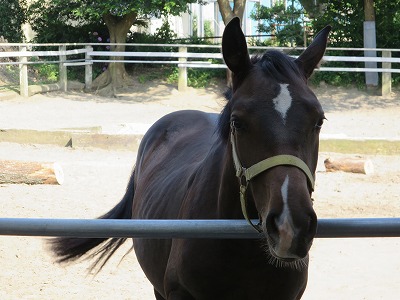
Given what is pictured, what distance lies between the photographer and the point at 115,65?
20516mm

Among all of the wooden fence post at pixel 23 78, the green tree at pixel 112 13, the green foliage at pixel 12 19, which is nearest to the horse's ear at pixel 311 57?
the wooden fence post at pixel 23 78

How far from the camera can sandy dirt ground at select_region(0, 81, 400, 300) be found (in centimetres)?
577

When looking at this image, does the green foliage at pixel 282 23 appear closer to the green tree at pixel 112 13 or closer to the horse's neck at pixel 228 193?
the green tree at pixel 112 13

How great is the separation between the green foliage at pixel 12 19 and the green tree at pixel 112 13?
22.4 inches

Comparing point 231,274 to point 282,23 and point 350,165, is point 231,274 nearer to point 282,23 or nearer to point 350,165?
point 350,165

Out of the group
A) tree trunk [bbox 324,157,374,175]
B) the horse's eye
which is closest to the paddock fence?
tree trunk [bbox 324,157,374,175]

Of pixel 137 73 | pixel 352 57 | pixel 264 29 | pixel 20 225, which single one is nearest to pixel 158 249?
pixel 20 225

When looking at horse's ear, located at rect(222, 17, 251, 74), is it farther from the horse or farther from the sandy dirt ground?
the sandy dirt ground

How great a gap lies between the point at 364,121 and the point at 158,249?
42.3ft

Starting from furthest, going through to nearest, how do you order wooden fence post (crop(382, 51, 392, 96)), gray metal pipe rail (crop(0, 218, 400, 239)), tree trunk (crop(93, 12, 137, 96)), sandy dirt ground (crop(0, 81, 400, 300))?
tree trunk (crop(93, 12, 137, 96)) < wooden fence post (crop(382, 51, 392, 96)) < sandy dirt ground (crop(0, 81, 400, 300)) < gray metal pipe rail (crop(0, 218, 400, 239))

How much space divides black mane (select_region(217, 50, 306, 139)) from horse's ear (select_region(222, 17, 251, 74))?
0.21 feet

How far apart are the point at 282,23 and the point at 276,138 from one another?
67.6ft

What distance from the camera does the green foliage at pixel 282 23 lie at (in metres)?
21.0

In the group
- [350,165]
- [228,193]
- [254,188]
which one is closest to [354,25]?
[350,165]
